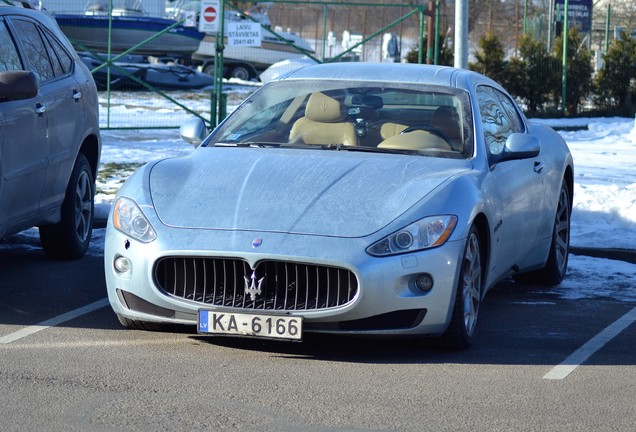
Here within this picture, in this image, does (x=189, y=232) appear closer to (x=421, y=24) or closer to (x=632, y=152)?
(x=632, y=152)

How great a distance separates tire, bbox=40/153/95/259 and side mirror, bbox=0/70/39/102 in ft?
4.98

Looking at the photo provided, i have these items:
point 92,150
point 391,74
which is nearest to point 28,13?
point 92,150

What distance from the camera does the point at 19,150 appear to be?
24.0ft

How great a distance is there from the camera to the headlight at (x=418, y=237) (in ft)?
18.1

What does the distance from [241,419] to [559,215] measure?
168 inches

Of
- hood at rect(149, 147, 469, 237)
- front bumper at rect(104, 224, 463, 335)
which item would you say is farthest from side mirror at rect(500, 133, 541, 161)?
front bumper at rect(104, 224, 463, 335)

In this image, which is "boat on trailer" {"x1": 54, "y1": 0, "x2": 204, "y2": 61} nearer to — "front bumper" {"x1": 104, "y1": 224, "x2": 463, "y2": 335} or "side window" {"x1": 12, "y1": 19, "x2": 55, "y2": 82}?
"side window" {"x1": 12, "y1": 19, "x2": 55, "y2": 82}

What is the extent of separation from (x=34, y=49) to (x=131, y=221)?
271 cm

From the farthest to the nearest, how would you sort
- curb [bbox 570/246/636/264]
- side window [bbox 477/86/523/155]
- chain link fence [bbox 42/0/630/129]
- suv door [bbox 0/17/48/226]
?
chain link fence [bbox 42/0/630/129] < curb [bbox 570/246/636/264] < suv door [bbox 0/17/48/226] < side window [bbox 477/86/523/155]

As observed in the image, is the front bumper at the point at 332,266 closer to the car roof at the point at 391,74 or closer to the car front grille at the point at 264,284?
the car front grille at the point at 264,284

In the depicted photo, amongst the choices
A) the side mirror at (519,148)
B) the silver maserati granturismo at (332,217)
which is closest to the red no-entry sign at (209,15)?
the silver maserati granturismo at (332,217)

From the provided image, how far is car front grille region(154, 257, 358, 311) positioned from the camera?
18.0 feet

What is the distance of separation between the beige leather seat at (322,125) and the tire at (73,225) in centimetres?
219

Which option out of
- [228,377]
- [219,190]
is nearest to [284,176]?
[219,190]
